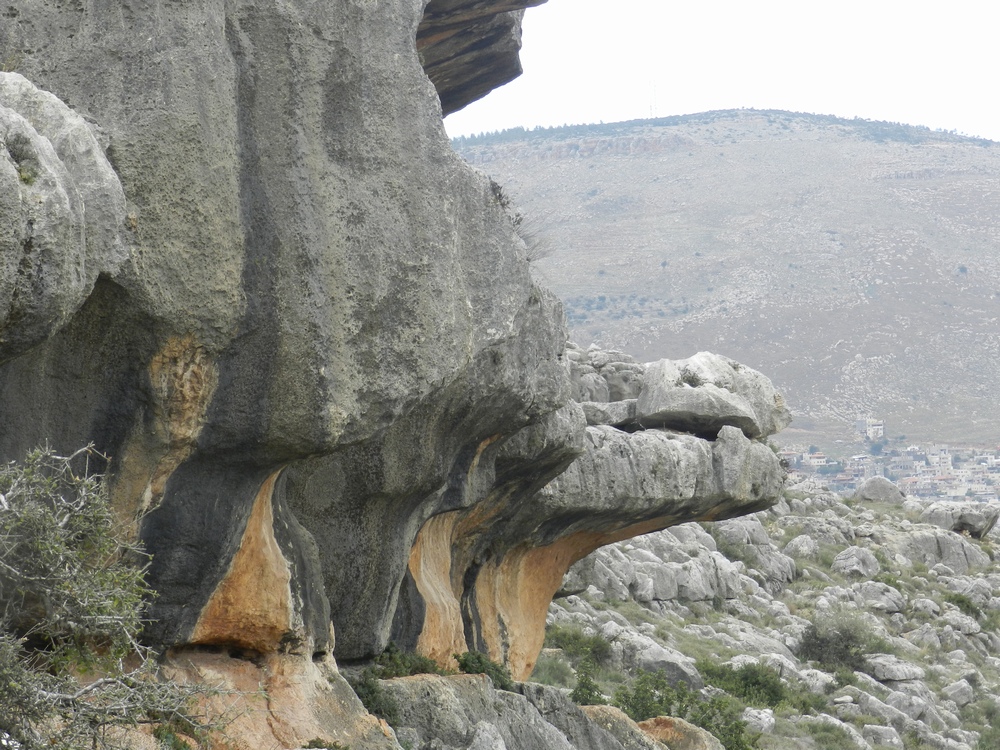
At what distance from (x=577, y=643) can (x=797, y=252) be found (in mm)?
98333

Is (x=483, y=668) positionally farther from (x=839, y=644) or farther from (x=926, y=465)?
(x=926, y=465)

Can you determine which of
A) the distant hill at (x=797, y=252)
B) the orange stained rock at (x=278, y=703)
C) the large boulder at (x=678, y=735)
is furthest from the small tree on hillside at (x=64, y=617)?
the distant hill at (x=797, y=252)

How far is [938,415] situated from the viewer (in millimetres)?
98625

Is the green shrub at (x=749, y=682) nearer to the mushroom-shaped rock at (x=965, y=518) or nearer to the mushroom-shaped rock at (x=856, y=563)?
the mushroom-shaped rock at (x=856, y=563)

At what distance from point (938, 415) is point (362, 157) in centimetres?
9676

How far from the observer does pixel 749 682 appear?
24.3 meters

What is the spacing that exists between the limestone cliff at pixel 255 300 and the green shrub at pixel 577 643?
1254cm

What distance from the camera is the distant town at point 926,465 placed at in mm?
92125

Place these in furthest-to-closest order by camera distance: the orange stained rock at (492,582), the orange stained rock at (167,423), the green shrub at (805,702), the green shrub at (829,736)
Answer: the green shrub at (805,702), the green shrub at (829,736), the orange stained rock at (492,582), the orange stained rock at (167,423)

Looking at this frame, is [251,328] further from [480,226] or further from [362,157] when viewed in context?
[480,226]

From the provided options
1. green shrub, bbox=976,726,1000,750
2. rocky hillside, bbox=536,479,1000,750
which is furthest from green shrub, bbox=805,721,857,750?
green shrub, bbox=976,726,1000,750

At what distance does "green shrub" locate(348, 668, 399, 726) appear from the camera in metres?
9.90

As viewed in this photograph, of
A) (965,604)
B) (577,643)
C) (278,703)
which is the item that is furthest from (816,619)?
(278,703)

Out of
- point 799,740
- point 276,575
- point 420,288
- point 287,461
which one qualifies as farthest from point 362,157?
point 799,740
